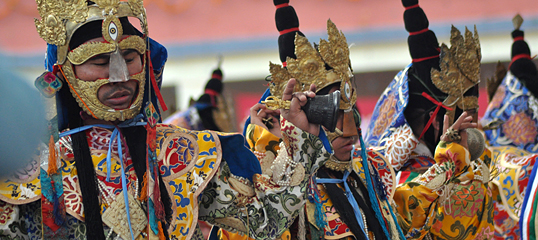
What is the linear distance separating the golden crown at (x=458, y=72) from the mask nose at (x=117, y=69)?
219cm

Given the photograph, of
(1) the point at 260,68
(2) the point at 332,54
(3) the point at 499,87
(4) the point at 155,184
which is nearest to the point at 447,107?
(2) the point at 332,54

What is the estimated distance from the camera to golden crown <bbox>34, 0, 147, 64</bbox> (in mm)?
2422

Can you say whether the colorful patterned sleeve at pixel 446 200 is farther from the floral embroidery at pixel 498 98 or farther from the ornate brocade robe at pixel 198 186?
the floral embroidery at pixel 498 98

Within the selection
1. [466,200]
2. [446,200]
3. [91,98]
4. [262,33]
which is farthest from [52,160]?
[262,33]

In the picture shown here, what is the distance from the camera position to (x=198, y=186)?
2465 millimetres

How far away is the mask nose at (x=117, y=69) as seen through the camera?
239 cm

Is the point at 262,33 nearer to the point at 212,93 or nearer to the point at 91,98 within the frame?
the point at 212,93

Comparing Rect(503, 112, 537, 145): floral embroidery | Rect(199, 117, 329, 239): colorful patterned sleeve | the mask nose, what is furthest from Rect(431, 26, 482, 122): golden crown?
the mask nose

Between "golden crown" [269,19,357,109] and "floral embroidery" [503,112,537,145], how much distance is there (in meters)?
2.52

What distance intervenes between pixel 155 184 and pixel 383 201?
52.8 inches

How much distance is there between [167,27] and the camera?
12766 millimetres

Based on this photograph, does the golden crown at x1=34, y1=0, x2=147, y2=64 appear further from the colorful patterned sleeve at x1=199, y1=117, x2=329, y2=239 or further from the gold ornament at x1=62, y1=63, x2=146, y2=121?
the colorful patterned sleeve at x1=199, y1=117, x2=329, y2=239

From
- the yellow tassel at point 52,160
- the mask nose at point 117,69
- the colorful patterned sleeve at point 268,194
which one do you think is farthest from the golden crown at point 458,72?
the yellow tassel at point 52,160

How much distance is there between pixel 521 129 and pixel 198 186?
354 centimetres
